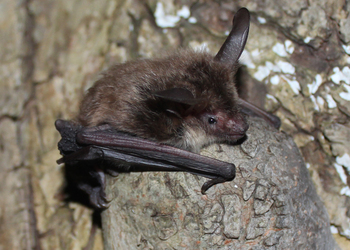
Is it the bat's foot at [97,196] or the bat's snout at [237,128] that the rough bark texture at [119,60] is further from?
the bat's snout at [237,128]

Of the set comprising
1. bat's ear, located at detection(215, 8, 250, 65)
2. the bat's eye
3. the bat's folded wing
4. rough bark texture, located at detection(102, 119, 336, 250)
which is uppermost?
bat's ear, located at detection(215, 8, 250, 65)

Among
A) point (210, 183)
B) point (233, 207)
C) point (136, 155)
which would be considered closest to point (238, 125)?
point (210, 183)

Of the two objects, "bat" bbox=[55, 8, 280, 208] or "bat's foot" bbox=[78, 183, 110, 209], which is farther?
"bat's foot" bbox=[78, 183, 110, 209]

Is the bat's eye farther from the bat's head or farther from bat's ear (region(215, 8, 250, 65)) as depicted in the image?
bat's ear (region(215, 8, 250, 65))

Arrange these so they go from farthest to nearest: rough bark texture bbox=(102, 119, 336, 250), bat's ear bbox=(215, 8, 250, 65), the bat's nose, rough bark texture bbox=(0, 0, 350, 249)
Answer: rough bark texture bbox=(0, 0, 350, 249) → bat's ear bbox=(215, 8, 250, 65) → the bat's nose → rough bark texture bbox=(102, 119, 336, 250)

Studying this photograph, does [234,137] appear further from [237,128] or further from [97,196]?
[97,196]

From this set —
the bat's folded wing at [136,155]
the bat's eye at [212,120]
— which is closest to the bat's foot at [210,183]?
the bat's folded wing at [136,155]

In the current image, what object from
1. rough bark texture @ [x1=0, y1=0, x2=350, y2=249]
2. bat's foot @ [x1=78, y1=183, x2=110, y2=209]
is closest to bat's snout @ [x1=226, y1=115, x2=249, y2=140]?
rough bark texture @ [x1=0, y1=0, x2=350, y2=249]

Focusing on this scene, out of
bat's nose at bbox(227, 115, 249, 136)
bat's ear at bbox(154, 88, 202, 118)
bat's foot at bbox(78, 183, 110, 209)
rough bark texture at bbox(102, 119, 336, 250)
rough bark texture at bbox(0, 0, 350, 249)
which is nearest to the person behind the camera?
bat's ear at bbox(154, 88, 202, 118)
